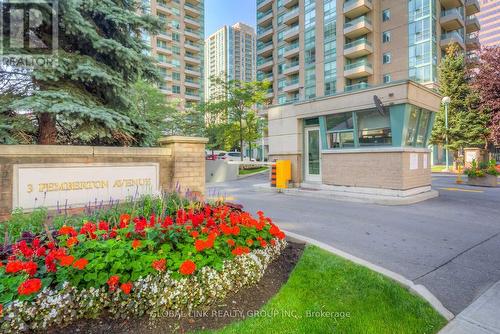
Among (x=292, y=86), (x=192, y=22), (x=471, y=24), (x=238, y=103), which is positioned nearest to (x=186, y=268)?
(x=238, y=103)

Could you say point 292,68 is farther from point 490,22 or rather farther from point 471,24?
point 490,22

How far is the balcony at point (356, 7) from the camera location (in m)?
34.5

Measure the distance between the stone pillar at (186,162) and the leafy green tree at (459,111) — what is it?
2985cm

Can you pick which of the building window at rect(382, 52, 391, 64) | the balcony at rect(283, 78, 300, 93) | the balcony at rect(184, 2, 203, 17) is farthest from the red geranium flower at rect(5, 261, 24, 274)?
the balcony at rect(184, 2, 203, 17)

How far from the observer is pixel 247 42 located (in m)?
118

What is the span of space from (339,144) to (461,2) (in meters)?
42.0

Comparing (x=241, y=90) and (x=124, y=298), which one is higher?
(x=241, y=90)

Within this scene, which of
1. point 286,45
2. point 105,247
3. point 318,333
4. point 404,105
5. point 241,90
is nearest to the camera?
point 318,333

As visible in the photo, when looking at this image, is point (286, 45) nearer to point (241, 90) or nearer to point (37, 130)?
point (241, 90)

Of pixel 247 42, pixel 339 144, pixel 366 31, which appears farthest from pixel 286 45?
pixel 247 42

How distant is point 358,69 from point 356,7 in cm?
798

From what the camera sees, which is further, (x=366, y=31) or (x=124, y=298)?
(x=366, y=31)

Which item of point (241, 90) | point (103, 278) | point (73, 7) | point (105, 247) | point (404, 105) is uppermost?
point (241, 90)

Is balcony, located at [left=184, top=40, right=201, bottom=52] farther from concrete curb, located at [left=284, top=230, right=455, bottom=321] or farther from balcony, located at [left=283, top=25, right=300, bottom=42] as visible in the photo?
concrete curb, located at [left=284, top=230, right=455, bottom=321]
